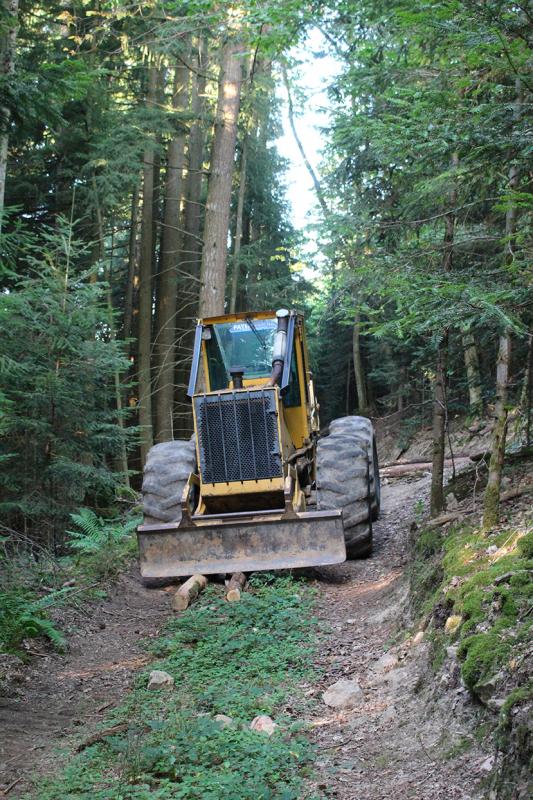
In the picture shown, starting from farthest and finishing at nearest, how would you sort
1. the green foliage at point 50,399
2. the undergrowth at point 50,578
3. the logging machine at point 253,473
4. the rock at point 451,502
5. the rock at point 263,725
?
the green foliage at point 50,399 < the logging machine at point 253,473 < the rock at point 451,502 < the undergrowth at point 50,578 < the rock at point 263,725

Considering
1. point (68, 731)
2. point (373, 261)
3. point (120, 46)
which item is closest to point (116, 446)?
point (373, 261)

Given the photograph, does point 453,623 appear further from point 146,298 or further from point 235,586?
point 146,298

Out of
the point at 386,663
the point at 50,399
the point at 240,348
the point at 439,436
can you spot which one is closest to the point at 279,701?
the point at 386,663

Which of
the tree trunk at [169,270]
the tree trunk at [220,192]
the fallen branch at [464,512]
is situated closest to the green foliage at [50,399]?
the tree trunk at [220,192]

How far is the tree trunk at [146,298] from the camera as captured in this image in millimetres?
18938

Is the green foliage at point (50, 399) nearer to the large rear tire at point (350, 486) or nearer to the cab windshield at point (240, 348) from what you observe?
the cab windshield at point (240, 348)

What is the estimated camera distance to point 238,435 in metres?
8.77

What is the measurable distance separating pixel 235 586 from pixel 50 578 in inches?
78.0

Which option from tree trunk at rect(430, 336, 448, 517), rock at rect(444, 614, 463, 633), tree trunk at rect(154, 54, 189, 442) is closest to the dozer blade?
tree trunk at rect(430, 336, 448, 517)

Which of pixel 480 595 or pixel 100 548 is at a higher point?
pixel 480 595

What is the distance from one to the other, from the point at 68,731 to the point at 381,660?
230 cm

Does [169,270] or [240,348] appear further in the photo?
[169,270]

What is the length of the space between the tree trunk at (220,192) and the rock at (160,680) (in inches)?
366

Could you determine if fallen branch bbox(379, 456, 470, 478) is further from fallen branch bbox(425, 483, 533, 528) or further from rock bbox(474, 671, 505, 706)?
rock bbox(474, 671, 505, 706)
